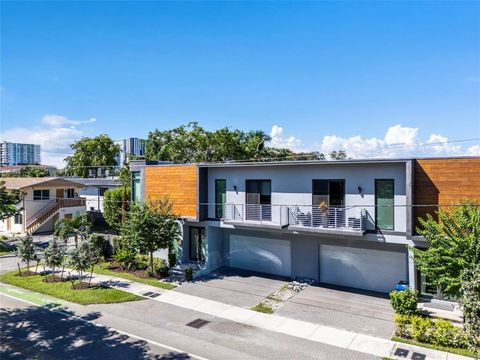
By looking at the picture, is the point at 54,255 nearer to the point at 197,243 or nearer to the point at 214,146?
the point at 197,243

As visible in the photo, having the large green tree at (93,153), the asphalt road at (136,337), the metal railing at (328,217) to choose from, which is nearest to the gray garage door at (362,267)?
the metal railing at (328,217)

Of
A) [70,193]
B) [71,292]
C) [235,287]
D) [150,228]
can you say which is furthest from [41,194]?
[235,287]

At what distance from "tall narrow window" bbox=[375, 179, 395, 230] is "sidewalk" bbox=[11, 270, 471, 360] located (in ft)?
18.1

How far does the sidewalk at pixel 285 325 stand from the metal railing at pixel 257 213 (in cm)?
525

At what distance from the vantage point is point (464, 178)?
14.6 m

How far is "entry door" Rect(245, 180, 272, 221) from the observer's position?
20011 millimetres

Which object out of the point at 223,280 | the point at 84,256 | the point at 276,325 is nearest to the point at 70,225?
the point at 84,256

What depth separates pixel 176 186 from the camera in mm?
23094

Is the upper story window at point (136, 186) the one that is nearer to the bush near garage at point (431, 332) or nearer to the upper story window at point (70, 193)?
the upper story window at point (70, 193)

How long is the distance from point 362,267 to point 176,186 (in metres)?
12.5

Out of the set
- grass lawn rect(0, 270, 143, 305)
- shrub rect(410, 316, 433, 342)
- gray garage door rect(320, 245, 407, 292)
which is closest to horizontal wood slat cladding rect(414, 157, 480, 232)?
gray garage door rect(320, 245, 407, 292)

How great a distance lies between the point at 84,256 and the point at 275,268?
36.1ft

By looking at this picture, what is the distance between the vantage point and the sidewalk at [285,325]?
480 inches

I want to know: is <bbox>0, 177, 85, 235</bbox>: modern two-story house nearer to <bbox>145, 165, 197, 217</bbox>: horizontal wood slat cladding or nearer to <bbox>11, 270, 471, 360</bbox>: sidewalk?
<bbox>145, 165, 197, 217</bbox>: horizontal wood slat cladding
